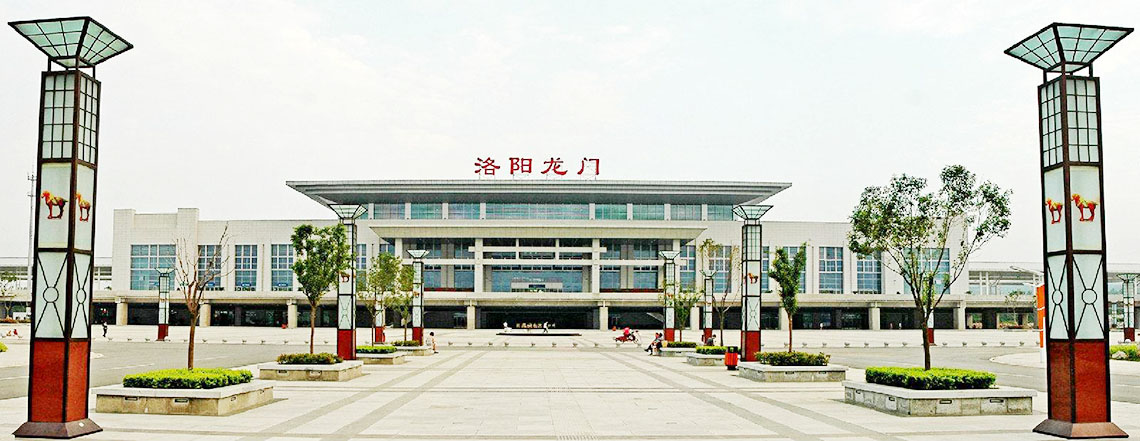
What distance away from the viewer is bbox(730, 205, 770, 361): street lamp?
29.9 metres

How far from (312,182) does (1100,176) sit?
86059 millimetres

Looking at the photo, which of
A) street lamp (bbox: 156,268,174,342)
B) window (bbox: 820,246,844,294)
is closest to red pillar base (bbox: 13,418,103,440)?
street lamp (bbox: 156,268,174,342)

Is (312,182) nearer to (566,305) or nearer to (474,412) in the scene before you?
(566,305)

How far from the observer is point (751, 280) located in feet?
98.0

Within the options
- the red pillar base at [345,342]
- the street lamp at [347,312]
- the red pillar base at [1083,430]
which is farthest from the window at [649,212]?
the red pillar base at [1083,430]

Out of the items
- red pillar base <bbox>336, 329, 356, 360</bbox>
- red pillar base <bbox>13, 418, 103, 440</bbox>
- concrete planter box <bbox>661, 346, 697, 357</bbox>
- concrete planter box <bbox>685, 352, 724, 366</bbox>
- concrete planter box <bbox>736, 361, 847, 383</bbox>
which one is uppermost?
red pillar base <bbox>336, 329, 356, 360</bbox>

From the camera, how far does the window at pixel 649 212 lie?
97062 millimetres

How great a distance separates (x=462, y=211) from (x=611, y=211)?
15.4 meters

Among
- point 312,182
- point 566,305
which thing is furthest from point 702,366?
point 312,182

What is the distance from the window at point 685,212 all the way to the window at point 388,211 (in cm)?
2821

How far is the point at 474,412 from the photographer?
59.5 ft

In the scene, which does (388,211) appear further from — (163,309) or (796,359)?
(796,359)

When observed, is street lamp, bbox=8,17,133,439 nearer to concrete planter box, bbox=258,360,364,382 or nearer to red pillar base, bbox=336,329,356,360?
concrete planter box, bbox=258,360,364,382

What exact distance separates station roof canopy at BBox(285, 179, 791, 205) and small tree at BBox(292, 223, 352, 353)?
208 feet
